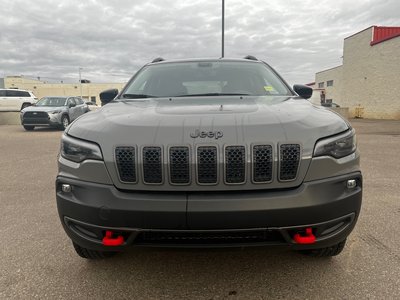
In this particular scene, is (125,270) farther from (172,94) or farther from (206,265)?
(172,94)

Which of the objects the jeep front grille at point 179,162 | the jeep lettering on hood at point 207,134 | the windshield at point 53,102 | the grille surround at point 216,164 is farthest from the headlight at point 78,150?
the windshield at point 53,102

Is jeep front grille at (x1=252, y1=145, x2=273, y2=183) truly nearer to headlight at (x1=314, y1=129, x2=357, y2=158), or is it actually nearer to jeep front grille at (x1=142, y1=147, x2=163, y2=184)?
headlight at (x1=314, y1=129, x2=357, y2=158)

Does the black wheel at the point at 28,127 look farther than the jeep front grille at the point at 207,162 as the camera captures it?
Yes

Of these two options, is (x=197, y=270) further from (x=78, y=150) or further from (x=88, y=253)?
(x=78, y=150)

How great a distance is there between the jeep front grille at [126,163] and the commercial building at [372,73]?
25.0m

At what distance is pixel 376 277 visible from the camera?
2488 mm

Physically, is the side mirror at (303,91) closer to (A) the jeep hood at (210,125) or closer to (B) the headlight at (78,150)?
(A) the jeep hood at (210,125)

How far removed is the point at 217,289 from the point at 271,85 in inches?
76.4

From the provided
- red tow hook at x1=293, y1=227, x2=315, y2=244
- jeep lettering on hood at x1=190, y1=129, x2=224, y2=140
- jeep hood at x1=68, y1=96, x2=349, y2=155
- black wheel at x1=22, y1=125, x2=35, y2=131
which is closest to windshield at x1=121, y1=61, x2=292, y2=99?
jeep hood at x1=68, y1=96, x2=349, y2=155

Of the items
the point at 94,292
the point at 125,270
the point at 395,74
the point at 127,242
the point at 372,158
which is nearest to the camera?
the point at 127,242

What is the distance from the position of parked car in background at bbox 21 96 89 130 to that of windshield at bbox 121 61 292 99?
12562mm

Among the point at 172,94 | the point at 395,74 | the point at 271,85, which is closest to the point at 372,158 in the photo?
the point at 271,85

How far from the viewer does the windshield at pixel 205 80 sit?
3182mm

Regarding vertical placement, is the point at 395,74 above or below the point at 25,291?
above
